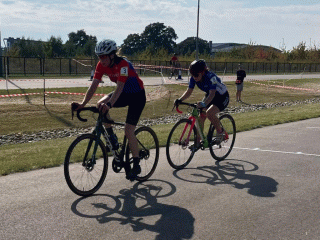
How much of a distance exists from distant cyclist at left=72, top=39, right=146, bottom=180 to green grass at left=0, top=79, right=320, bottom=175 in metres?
1.85

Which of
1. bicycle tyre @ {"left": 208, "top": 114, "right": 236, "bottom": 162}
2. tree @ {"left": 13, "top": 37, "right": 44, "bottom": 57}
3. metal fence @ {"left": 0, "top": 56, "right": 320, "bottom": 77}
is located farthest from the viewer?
tree @ {"left": 13, "top": 37, "right": 44, "bottom": 57}

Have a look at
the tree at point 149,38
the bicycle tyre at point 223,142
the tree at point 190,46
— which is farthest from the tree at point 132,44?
the bicycle tyre at point 223,142

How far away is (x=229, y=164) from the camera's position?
7.58 meters

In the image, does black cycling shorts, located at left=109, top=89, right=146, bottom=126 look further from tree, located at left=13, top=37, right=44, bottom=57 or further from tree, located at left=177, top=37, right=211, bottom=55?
tree, located at left=177, top=37, right=211, bottom=55

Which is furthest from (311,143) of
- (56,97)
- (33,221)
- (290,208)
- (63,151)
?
(56,97)

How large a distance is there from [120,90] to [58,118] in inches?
470

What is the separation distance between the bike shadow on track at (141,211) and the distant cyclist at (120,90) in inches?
19.9

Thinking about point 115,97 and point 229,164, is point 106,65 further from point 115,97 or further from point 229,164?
point 229,164

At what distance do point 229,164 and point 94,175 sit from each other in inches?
112

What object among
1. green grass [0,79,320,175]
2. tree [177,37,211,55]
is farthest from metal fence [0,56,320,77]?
tree [177,37,211,55]

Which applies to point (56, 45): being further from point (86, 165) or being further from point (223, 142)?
point (86, 165)

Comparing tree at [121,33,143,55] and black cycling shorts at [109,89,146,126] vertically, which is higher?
tree at [121,33,143,55]

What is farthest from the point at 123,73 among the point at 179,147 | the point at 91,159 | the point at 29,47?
the point at 29,47

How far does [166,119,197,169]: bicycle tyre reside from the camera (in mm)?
7020
